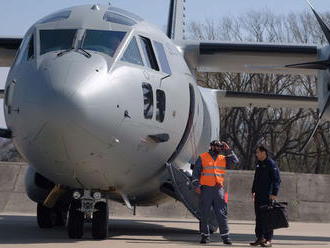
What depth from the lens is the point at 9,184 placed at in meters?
22.7

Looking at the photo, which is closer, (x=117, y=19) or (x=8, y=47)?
(x=117, y=19)

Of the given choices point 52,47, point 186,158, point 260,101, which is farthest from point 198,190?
point 260,101

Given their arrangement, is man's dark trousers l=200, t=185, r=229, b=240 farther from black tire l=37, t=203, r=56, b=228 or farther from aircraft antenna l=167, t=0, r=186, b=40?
aircraft antenna l=167, t=0, r=186, b=40

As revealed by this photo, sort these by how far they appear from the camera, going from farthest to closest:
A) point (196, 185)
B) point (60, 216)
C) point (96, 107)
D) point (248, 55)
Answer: point (248, 55), point (60, 216), point (196, 185), point (96, 107)

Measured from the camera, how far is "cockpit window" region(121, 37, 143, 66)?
39.8 feet

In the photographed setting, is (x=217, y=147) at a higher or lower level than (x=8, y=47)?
lower

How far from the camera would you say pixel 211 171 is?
41.2 ft

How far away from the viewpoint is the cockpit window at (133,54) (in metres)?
12.1

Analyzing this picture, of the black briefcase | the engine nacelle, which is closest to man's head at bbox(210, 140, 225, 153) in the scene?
the black briefcase

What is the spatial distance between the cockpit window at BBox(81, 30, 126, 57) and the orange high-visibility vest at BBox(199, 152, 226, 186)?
7.60 feet

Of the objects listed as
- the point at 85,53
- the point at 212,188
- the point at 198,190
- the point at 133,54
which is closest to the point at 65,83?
the point at 85,53

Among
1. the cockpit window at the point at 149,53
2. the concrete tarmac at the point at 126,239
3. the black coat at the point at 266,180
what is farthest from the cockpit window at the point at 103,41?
the black coat at the point at 266,180

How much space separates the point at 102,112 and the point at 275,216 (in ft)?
10.8

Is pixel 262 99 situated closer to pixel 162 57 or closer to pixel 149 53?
pixel 162 57
